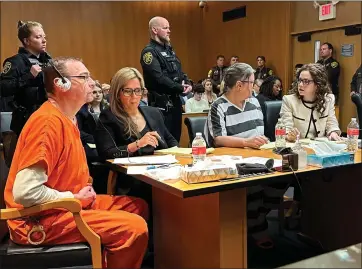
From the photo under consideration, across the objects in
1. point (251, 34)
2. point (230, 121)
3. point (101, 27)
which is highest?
point (101, 27)

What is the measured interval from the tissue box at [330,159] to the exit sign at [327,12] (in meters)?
5.23

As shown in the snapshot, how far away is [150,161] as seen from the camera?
6.38 ft

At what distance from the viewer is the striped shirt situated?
247cm

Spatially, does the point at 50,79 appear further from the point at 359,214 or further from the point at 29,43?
Answer: the point at 359,214

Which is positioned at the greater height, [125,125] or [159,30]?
[159,30]

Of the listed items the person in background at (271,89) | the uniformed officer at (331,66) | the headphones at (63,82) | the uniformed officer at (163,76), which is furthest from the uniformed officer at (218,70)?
the headphones at (63,82)

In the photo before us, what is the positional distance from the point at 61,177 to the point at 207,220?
1.89ft

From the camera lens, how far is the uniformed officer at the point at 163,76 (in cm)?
319

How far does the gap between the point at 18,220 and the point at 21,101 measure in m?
1.09

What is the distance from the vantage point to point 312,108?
8.77ft

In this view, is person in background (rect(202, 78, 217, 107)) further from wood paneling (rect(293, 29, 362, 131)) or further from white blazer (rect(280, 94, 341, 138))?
white blazer (rect(280, 94, 341, 138))

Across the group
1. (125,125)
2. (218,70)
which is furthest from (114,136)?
(218,70)

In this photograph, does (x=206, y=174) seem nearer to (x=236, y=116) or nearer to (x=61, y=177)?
(x=61, y=177)

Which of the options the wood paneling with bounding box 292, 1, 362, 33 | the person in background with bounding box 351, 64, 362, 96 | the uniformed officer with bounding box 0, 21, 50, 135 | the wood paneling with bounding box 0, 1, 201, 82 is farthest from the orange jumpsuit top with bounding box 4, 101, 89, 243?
the wood paneling with bounding box 0, 1, 201, 82
